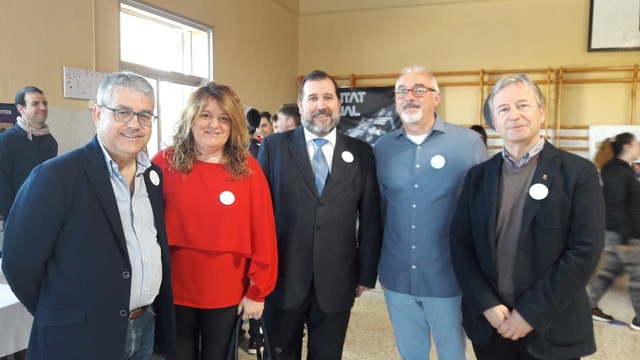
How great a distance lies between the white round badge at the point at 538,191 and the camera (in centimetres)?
159

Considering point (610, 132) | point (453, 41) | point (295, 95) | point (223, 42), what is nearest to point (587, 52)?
point (610, 132)

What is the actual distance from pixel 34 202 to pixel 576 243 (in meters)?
1.69

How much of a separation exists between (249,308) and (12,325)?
1.05 metres

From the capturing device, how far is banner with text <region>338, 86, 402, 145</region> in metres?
7.71

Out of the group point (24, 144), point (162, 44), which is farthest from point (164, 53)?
point (24, 144)

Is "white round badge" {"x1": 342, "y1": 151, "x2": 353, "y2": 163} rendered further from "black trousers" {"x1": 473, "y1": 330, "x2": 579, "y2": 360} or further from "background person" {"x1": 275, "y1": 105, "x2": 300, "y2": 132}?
"background person" {"x1": 275, "y1": 105, "x2": 300, "y2": 132}

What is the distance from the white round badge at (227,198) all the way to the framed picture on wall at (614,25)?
22.9 feet

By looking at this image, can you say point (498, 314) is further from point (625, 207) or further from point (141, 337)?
point (625, 207)

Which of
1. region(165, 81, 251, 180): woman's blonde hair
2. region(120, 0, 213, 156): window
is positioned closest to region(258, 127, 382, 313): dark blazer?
region(165, 81, 251, 180): woman's blonde hair

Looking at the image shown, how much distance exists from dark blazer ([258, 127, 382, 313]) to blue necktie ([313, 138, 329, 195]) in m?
0.05

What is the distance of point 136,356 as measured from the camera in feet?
5.15

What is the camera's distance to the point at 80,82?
4.22m

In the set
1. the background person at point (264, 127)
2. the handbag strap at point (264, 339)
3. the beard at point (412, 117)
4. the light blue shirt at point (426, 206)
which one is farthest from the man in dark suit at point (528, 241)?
the background person at point (264, 127)

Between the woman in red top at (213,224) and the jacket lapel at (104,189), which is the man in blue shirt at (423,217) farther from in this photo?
the jacket lapel at (104,189)
